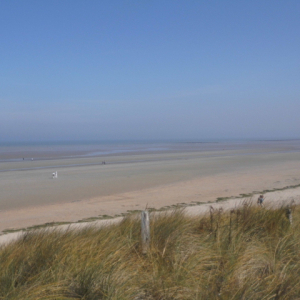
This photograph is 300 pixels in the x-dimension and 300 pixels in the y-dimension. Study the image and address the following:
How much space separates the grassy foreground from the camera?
347 cm

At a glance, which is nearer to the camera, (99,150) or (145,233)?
(145,233)

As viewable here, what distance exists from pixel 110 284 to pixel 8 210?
12.0m

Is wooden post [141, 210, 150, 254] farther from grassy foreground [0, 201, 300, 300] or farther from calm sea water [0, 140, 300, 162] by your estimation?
calm sea water [0, 140, 300, 162]

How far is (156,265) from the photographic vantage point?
13.0 ft

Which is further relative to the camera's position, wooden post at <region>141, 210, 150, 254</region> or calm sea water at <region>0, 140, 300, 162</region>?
calm sea water at <region>0, 140, 300, 162</region>

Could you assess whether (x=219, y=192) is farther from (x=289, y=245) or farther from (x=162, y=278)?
(x=162, y=278)

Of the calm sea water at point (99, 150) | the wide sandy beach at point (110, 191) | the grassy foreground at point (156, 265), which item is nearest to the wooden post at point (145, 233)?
the grassy foreground at point (156, 265)

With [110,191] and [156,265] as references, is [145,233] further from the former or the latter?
[110,191]

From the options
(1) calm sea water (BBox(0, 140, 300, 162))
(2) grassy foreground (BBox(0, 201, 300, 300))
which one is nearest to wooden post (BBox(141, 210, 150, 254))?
(2) grassy foreground (BBox(0, 201, 300, 300))

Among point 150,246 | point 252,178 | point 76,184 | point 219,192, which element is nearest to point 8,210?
point 76,184

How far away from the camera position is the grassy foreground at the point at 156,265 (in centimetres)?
347

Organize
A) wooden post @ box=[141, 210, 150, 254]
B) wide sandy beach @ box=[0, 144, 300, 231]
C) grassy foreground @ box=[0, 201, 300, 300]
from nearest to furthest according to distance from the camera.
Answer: grassy foreground @ box=[0, 201, 300, 300], wooden post @ box=[141, 210, 150, 254], wide sandy beach @ box=[0, 144, 300, 231]

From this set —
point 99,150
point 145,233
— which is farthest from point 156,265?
point 99,150

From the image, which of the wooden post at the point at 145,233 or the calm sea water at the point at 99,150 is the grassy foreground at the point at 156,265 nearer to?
the wooden post at the point at 145,233
